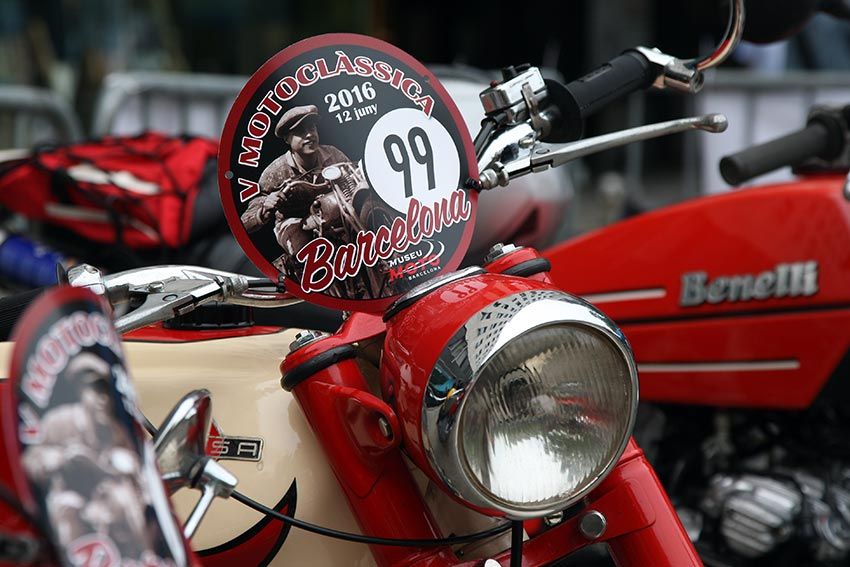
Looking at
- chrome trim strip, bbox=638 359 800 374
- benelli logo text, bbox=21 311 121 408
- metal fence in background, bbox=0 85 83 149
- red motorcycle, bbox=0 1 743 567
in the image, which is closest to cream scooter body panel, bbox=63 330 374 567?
red motorcycle, bbox=0 1 743 567

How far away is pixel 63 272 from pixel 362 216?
289mm

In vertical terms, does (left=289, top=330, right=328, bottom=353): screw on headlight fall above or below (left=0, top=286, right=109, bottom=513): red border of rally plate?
below

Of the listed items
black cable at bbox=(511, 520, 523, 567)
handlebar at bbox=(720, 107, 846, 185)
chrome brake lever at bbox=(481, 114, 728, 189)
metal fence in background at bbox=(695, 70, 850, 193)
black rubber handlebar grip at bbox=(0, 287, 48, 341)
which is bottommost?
metal fence in background at bbox=(695, 70, 850, 193)

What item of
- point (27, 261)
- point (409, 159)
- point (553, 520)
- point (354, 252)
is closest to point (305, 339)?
point (354, 252)

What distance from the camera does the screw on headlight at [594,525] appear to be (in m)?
1.06

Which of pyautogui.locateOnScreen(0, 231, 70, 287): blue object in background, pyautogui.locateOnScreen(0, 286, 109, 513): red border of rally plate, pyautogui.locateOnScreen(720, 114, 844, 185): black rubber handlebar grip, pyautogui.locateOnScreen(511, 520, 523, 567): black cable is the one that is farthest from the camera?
pyautogui.locateOnScreen(0, 231, 70, 287): blue object in background

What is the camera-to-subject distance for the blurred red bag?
7.14 feet

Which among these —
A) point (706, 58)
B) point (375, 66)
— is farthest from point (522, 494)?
point (706, 58)

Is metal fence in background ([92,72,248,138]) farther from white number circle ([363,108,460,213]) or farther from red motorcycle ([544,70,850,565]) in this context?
white number circle ([363,108,460,213])

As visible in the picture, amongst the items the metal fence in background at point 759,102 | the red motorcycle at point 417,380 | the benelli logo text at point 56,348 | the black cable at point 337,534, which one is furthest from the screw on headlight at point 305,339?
the metal fence in background at point 759,102

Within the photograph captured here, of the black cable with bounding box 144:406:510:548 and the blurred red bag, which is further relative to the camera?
the blurred red bag

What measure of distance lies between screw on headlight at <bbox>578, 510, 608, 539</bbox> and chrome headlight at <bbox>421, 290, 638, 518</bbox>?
0.11 metres

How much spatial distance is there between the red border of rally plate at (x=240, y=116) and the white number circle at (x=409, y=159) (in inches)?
1.2

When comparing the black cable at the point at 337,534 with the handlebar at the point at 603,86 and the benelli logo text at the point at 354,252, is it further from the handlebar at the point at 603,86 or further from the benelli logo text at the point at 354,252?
the handlebar at the point at 603,86
